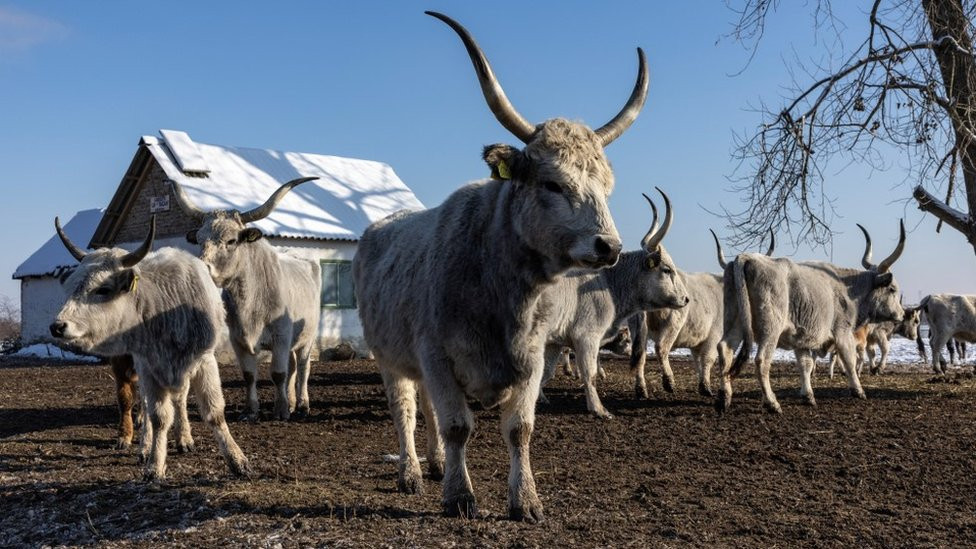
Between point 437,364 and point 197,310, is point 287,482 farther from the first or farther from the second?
point 437,364

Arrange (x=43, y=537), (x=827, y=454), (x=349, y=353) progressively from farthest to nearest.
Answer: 1. (x=349, y=353)
2. (x=827, y=454)
3. (x=43, y=537)

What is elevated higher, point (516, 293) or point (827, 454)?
point (516, 293)

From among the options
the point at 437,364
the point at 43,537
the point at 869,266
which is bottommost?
the point at 43,537

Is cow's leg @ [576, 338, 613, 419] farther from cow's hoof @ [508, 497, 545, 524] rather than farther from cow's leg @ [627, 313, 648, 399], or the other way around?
cow's hoof @ [508, 497, 545, 524]

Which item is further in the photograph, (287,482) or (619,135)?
(287,482)

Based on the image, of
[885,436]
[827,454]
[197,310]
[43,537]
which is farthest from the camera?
[885,436]

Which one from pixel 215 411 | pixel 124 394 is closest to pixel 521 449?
pixel 215 411

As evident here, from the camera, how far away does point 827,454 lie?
814cm

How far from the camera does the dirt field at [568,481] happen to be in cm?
514

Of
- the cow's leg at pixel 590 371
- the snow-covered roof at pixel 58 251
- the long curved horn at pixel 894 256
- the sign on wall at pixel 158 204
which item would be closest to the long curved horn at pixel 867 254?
the long curved horn at pixel 894 256

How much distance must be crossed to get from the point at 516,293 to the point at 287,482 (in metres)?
2.72

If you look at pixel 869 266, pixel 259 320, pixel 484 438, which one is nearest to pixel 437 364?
pixel 484 438

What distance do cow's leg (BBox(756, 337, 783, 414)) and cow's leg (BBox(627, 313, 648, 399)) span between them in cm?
175

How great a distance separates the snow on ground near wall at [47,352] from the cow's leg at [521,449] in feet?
72.0
